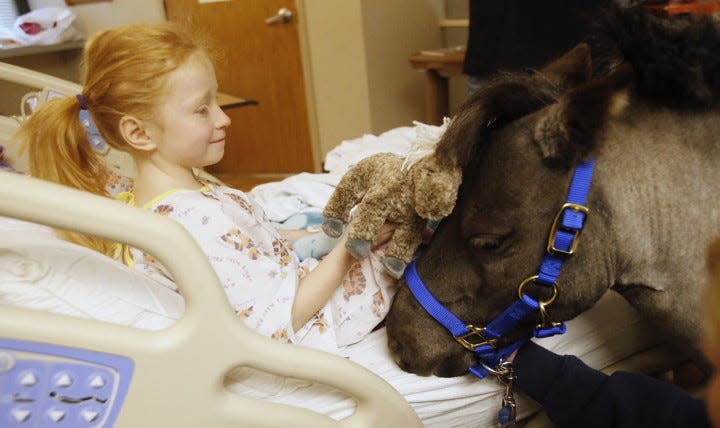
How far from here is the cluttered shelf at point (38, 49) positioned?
3.73 m

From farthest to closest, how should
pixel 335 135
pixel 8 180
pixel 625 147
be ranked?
pixel 335 135 < pixel 625 147 < pixel 8 180

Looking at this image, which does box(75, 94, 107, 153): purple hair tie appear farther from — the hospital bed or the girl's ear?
the hospital bed

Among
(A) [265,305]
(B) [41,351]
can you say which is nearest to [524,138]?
(A) [265,305]

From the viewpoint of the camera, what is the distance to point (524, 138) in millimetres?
890

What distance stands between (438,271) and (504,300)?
12 cm

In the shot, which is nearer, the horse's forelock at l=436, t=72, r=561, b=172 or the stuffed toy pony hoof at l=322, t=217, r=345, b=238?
the horse's forelock at l=436, t=72, r=561, b=172

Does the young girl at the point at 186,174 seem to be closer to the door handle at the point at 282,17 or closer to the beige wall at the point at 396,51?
the beige wall at the point at 396,51

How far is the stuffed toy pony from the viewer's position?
2.88 ft

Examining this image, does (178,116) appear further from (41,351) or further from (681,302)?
(681,302)

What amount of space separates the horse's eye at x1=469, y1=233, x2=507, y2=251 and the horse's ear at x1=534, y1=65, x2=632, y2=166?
0.46 feet

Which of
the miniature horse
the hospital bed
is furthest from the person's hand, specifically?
the hospital bed

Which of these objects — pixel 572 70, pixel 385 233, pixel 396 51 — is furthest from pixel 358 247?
pixel 396 51

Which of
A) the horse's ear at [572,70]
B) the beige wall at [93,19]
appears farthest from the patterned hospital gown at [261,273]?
the beige wall at [93,19]

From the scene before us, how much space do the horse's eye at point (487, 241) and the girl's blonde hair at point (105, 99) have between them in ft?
2.05
